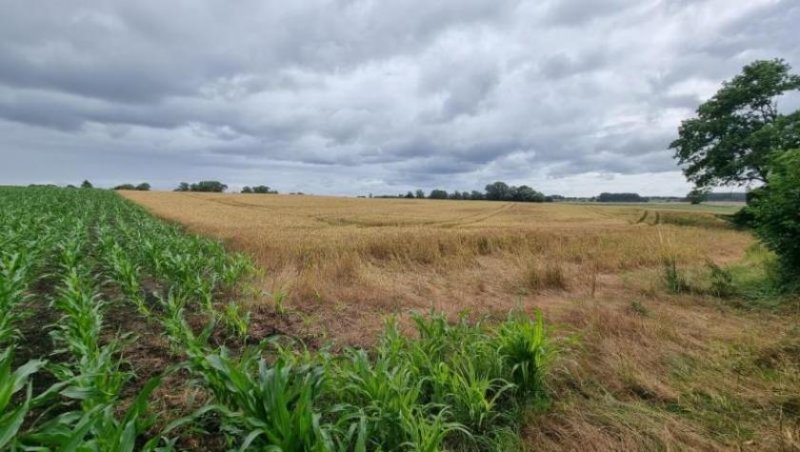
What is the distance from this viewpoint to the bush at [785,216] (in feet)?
23.1

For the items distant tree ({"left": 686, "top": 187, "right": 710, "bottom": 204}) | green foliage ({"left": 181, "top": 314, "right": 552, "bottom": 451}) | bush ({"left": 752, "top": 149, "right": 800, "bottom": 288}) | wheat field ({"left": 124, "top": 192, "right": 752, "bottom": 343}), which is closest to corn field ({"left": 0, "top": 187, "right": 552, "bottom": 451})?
green foliage ({"left": 181, "top": 314, "right": 552, "bottom": 451})

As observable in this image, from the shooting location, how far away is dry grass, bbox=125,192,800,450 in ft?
9.92

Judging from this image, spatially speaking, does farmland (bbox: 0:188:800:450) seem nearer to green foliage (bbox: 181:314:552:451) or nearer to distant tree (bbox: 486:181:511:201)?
green foliage (bbox: 181:314:552:451)

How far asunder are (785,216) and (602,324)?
489cm

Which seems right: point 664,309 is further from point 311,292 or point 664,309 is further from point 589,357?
point 311,292

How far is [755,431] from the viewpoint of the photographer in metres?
2.91

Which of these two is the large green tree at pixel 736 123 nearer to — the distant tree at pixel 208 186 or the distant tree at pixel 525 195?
the distant tree at pixel 525 195

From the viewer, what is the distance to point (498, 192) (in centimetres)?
8394

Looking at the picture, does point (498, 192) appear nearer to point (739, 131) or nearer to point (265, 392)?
point (739, 131)

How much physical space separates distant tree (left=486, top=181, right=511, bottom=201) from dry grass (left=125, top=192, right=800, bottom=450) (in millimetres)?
70565

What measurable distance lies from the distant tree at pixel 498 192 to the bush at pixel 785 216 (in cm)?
7444

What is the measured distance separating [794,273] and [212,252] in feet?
39.3

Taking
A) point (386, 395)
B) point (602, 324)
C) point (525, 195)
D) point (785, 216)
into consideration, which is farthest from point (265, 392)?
point (525, 195)

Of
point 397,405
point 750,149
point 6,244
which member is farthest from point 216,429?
point 750,149
